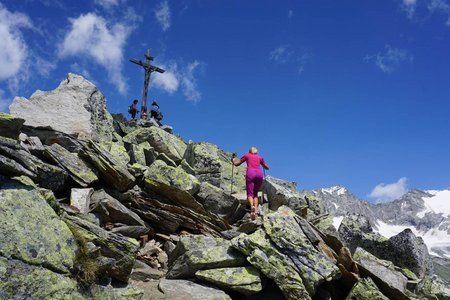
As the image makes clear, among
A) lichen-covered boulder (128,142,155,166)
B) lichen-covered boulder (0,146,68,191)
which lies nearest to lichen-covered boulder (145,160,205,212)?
lichen-covered boulder (0,146,68,191)

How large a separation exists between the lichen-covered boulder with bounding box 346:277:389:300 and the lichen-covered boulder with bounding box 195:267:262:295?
453 centimetres

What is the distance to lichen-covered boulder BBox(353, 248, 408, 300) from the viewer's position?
17516 millimetres

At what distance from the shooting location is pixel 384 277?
1789 centimetres

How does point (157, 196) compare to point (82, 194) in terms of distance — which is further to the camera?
point (157, 196)

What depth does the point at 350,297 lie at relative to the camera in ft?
55.2

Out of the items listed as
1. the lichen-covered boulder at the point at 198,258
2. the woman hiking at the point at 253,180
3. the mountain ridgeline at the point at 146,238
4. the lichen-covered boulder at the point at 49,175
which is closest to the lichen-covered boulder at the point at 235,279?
the mountain ridgeline at the point at 146,238

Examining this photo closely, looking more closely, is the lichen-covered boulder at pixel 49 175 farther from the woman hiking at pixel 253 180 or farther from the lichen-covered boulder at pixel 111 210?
the woman hiking at pixel 253 180

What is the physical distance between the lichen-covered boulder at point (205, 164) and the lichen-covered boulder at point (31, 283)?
1832cm

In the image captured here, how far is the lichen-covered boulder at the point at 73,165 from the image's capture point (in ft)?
61.5

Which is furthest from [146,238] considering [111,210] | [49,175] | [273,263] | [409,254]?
[409,254]

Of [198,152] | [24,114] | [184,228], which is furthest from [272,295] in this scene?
[24,114]

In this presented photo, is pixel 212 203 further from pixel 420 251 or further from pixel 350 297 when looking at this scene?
pixel 420 251

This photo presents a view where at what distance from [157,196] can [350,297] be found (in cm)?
1093

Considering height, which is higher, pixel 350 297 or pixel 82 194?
pixel 82 194
